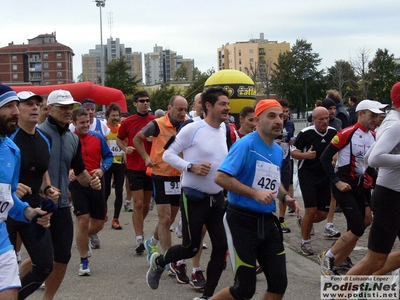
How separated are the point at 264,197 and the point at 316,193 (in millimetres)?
4032

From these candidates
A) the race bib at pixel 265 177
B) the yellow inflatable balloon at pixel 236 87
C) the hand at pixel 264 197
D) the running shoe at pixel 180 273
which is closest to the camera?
the hand at pixel 264 197

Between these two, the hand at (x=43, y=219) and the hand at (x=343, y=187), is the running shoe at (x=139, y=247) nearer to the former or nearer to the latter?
the hand at (x=343, y=187)

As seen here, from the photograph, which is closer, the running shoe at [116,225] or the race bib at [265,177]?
the race bib at [265,177]

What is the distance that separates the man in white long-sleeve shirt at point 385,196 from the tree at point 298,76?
2898 inches

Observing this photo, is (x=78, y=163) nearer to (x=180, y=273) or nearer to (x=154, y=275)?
(x=154, y=275)

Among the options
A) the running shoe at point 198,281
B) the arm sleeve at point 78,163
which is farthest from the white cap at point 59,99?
the running shoe at point 198,281

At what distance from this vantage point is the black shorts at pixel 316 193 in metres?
8.55

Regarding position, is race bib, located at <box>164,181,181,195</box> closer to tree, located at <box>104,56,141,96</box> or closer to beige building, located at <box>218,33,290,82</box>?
tree, located at <box>104,56,141,96</box>

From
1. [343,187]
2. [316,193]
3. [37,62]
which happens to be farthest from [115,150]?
[37,62]

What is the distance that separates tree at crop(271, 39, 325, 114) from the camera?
81625 mm

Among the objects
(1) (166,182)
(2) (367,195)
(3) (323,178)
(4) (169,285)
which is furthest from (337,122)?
(4) (169,285)

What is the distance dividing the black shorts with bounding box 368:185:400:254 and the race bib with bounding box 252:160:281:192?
1.07 m

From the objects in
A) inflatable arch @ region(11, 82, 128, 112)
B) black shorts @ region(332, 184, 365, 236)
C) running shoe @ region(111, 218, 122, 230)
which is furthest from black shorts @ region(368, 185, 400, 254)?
inflatable arch @ region(11, 82, 128, 112)

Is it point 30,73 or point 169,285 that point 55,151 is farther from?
point 30,73
